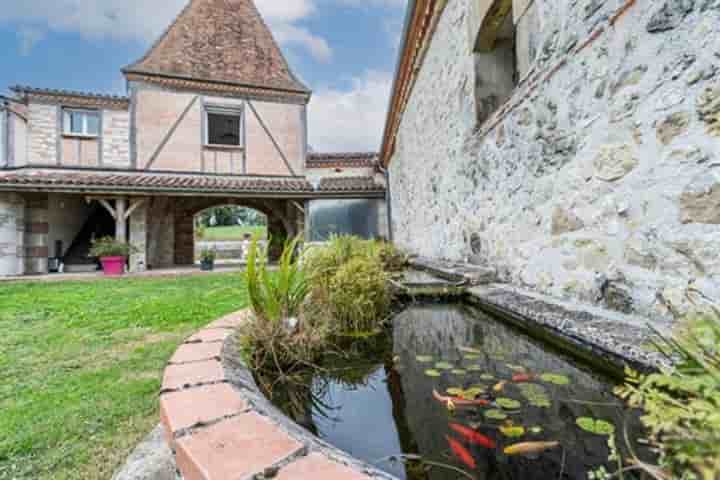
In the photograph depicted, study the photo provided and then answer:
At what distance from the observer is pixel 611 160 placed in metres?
1.56

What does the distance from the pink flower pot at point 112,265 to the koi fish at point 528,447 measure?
30.4 ft

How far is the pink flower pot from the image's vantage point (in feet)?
25.4

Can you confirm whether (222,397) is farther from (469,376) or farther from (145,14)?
(145,14)

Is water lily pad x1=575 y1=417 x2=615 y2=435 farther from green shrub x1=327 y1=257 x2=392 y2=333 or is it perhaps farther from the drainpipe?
the drainpipe

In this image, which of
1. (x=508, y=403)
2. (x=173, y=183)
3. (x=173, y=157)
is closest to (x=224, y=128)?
(x=173, y=157)

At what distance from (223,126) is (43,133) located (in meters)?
4.67

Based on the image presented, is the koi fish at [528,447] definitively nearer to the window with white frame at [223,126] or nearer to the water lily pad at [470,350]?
the water lily pad at [470,350]

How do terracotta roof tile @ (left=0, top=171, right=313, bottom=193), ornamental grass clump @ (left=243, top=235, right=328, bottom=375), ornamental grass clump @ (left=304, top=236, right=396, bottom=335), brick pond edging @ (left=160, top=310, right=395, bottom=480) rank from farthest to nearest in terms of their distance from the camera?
terracotta roof tile @ (left=0, top=171, right=313, bottom=193)
ornamental grass clump @ (left=304, top=236, right=396, bottom=335)
ornamental grass clump @ (left=243, top=235, right=328, bottom=375)
brick pond edging @ (left=160, top=310, right=395, bottom=480)

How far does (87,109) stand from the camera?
8.96 meters

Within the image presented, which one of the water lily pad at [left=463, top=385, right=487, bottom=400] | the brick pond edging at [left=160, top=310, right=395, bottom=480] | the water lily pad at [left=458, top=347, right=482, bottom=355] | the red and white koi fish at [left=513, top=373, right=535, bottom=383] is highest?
the brick pond edging at [left=160, top=310, right=395, bottom=480]

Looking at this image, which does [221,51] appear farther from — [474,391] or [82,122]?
[474,391]

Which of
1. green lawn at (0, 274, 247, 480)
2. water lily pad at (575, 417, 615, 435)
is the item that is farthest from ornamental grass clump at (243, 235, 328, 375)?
water lily pad at (575, 417, 615, 435)

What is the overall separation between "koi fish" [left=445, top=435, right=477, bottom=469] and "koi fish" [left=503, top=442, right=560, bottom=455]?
96 mm

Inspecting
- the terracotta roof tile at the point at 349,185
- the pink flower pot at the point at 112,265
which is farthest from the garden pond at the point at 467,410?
the pink flower pot at the point at 112,265
